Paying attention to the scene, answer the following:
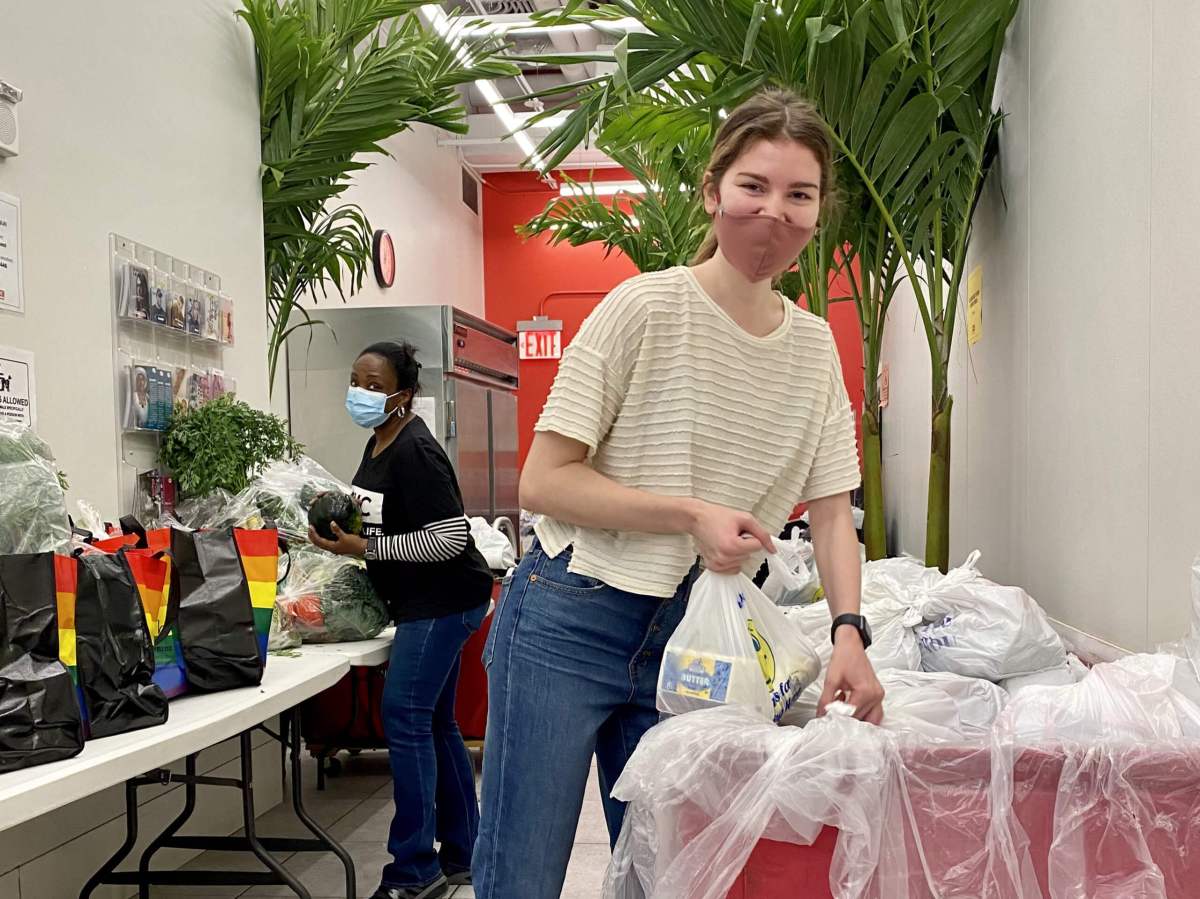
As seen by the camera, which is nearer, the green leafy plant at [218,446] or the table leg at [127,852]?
the table leg at [127,852]

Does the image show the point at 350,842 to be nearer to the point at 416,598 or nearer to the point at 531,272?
the point at 416,598

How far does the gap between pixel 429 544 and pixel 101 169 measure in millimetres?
1353

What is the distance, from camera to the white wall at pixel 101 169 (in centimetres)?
269

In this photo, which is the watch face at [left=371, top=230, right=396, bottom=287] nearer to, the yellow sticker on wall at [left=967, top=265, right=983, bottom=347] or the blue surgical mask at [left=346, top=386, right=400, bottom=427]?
the blue surgical mask at [left=346, top=386, right=400, bottom=427]

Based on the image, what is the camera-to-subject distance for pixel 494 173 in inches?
427

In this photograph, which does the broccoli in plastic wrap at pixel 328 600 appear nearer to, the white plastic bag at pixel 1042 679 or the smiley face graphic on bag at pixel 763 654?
the white plastic bag at pixel 1042 679

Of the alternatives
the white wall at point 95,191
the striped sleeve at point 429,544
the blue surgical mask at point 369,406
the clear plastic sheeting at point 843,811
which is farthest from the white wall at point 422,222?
the clear plastic sheeting at point 843,811

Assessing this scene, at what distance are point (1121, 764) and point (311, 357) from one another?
5124 mm

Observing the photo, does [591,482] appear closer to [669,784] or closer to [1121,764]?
[669,784]

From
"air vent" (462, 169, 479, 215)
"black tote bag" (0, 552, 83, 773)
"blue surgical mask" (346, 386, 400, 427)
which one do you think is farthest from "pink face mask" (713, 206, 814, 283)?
"air vent" (462, 169, 479, 215)

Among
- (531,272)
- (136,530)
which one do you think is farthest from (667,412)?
(531,272)

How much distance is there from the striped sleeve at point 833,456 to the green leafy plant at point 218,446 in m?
2.20

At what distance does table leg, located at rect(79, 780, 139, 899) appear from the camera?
2789 mm

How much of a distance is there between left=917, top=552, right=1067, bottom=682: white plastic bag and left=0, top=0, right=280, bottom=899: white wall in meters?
2.11
